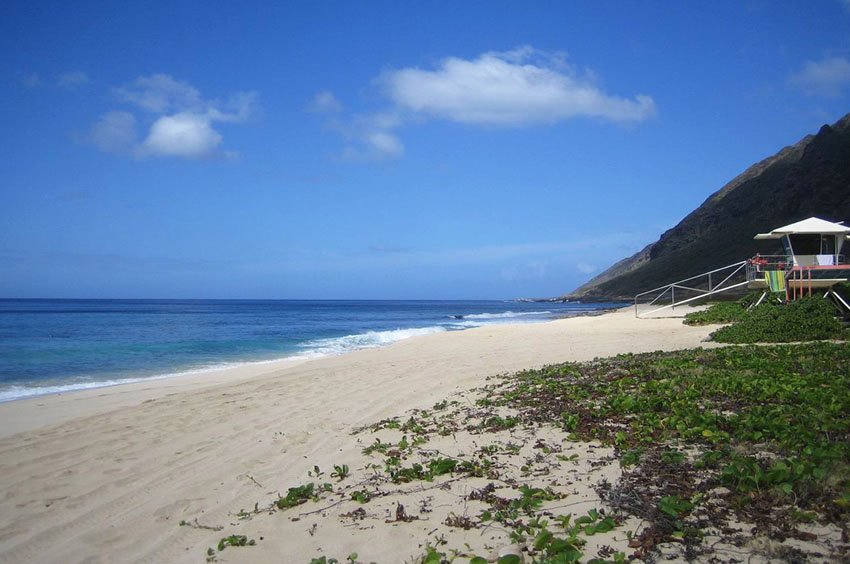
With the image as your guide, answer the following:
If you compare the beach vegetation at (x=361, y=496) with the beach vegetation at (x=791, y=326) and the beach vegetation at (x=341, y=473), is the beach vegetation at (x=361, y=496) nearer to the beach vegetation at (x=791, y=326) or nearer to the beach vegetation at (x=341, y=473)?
the beach vegetation at (x=341, y=473)

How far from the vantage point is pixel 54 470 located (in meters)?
6.94

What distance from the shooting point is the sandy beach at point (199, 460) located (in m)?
4.53

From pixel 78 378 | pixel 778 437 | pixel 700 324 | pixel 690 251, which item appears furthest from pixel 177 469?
pixel 690 251

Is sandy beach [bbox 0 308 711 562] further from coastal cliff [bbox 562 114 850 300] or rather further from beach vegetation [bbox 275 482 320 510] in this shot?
coastal cliff [bbox 562 114 850 300]

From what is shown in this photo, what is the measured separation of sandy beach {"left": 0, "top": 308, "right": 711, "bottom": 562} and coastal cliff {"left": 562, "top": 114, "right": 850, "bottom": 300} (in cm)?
8672

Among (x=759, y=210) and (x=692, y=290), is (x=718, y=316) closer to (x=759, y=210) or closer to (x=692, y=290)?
(x=692, y=290)

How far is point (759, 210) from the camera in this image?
10062 cm

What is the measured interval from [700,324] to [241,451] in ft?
58.6

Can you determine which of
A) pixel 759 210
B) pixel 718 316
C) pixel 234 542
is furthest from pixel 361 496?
pixel 759 210

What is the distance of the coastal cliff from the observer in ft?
288

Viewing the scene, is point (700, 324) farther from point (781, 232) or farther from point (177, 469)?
point (177, 469)

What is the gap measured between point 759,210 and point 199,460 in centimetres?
11384

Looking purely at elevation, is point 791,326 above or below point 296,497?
above

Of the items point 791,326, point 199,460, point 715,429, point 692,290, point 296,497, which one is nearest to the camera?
point 296,497
